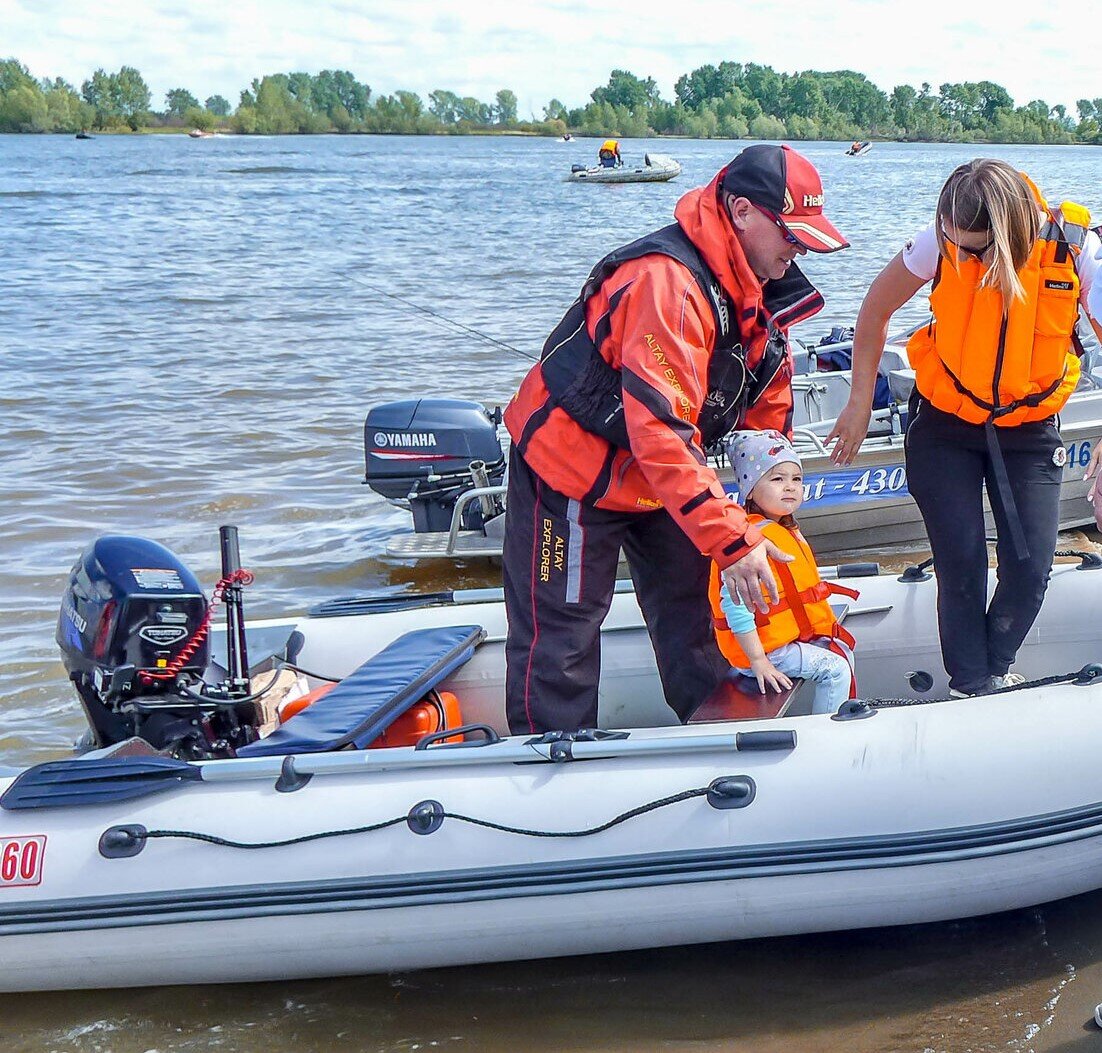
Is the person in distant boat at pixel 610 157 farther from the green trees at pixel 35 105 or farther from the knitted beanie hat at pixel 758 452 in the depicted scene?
the green trees at pixel 35 105

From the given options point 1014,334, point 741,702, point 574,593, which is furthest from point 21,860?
point 1014,334

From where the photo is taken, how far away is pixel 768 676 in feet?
9.18

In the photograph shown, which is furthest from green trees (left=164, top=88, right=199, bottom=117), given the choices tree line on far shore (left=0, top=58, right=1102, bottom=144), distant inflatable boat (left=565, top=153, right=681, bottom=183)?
distant inflatable boat (left=565, top=153, right=681, bottom=183)

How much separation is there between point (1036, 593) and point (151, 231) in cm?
1849

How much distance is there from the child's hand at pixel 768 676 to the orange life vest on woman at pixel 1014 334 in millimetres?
670

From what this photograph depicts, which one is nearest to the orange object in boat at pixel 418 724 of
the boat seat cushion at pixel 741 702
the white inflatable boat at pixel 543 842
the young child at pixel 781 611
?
the white inflatable boat at pixel 543 842

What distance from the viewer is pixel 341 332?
1109 centimetres

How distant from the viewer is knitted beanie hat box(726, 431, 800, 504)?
110 inches

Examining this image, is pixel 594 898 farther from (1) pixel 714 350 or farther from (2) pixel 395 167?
(2) pixel 395 167

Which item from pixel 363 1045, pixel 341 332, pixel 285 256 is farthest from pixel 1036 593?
pixel 285 256

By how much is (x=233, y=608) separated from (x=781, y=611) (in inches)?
47.3

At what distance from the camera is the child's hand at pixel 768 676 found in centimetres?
279

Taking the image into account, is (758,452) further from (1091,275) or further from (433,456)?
(433,456)

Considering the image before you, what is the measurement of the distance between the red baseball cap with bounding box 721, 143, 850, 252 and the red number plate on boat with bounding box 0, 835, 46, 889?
71.8 inches
